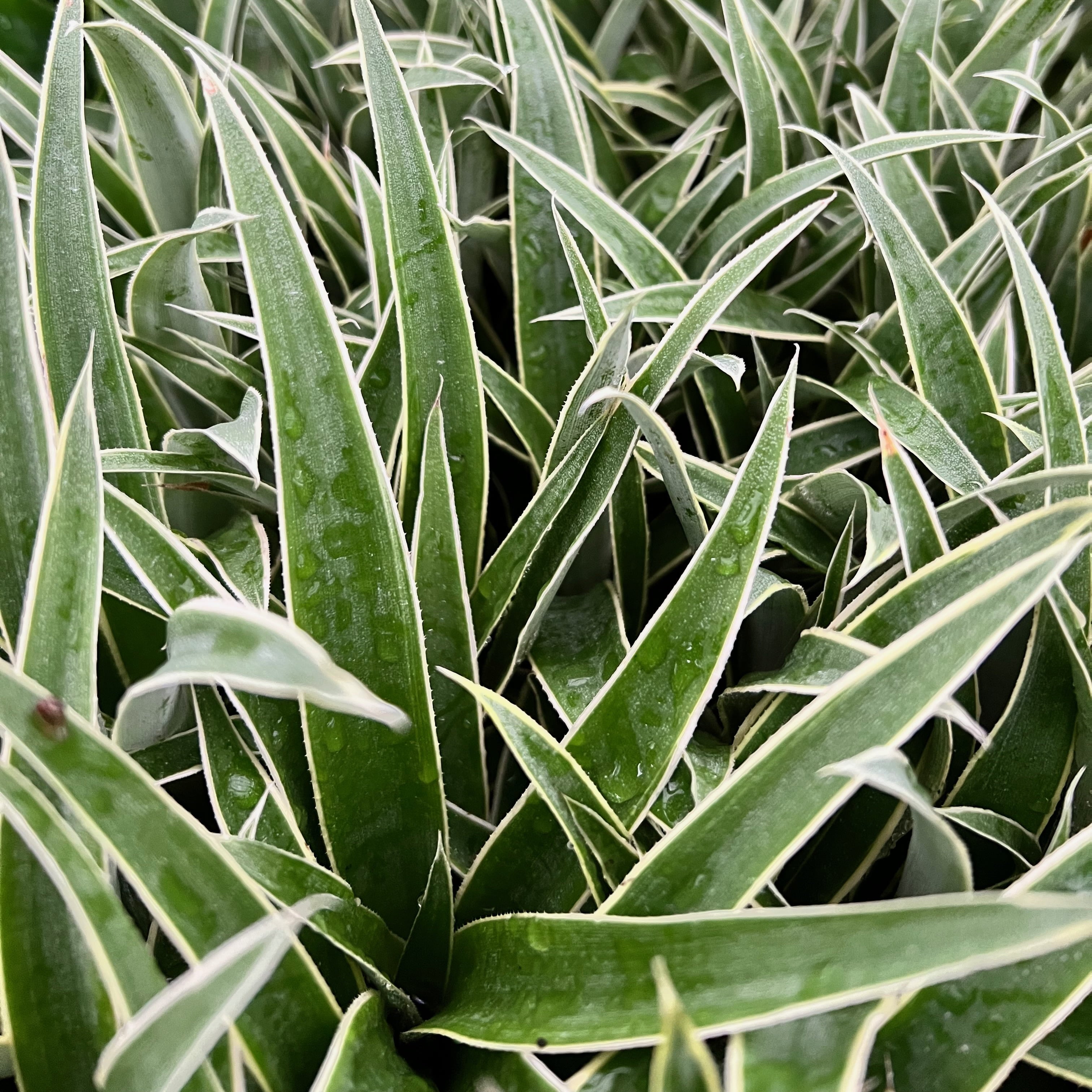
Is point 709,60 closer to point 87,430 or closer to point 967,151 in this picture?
point 967,151

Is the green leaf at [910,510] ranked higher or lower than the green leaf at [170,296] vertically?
lower

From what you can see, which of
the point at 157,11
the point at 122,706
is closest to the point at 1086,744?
the point at 122,706

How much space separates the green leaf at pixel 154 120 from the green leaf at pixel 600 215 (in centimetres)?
25

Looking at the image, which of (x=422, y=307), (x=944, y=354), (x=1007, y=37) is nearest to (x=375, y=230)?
(x=422, y=307)

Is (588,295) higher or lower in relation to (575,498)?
higher

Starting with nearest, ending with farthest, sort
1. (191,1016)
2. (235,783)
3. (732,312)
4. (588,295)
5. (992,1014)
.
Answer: (191,1016), (992,1014), (235,783), (588,295), (732,312)

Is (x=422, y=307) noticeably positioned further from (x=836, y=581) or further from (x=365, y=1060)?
(x=365, y=1060)

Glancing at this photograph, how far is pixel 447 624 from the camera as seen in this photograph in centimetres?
55

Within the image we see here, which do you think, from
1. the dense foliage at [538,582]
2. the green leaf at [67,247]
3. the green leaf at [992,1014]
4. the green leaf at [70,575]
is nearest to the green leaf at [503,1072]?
the dense foliage at [538,582]

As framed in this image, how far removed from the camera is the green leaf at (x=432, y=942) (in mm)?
452

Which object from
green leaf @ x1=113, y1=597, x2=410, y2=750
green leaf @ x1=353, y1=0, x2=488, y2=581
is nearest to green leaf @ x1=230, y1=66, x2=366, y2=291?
green leaf @ x1=353, y1=0, x2=488, y2=581

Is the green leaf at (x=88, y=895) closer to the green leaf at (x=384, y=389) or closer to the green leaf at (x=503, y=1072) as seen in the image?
the green leaf at (x=503, y=1072)

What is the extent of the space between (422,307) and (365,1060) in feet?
1.42

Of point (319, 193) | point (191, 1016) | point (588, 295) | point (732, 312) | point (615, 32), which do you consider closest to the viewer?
point (191, 1016)
